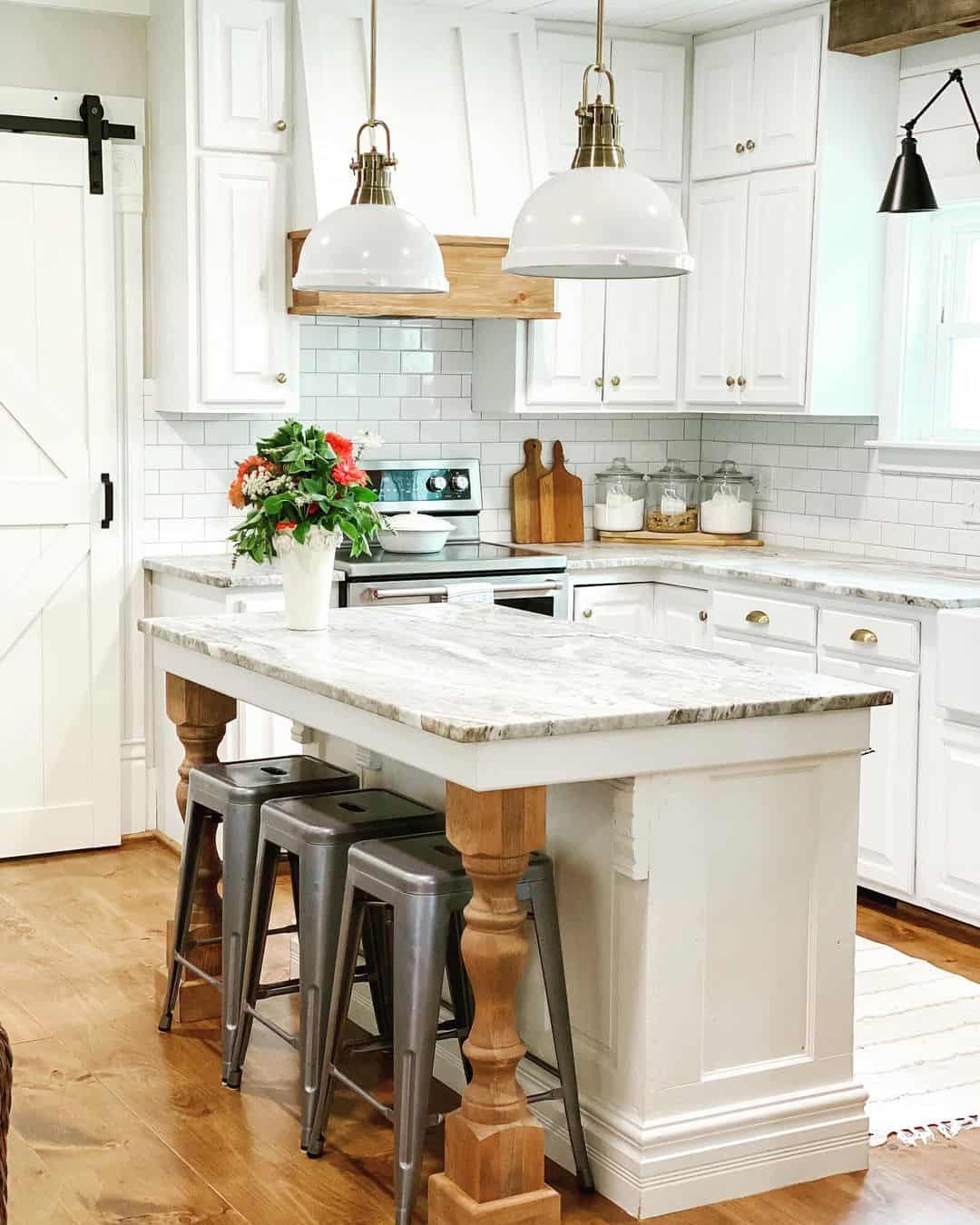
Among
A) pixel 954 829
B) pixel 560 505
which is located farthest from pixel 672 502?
pixel 954 829

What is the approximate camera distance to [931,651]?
4809 millimetres

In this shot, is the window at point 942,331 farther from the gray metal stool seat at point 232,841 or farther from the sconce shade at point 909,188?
the gray metal stool seat at point 232,841

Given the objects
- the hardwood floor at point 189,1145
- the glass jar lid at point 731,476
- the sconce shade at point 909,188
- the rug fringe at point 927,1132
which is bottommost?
the hardwood floor at point 189,1145

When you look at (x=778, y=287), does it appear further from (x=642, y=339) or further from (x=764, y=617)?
(x=764, y=617)

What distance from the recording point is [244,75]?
541 cm

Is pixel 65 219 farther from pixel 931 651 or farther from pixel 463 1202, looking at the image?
pixel 463 1202

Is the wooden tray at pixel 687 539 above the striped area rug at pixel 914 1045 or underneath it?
above

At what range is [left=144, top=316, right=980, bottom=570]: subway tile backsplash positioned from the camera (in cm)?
577

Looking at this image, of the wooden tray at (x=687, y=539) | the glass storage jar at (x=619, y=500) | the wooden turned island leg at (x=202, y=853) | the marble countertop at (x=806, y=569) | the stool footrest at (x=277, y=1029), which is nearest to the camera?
the stool footrest at (x=277, y=1029)

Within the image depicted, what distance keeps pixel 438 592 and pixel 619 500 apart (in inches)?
51.3

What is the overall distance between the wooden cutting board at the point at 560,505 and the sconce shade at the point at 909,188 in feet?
6.27

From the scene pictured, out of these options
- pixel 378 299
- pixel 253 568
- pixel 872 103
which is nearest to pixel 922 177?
pixel 872 103

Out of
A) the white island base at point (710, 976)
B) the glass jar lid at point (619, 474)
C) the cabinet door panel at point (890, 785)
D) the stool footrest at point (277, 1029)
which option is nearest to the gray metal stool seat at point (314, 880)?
the stool footrest at point (277, 1029)

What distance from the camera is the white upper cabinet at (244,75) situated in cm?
535
